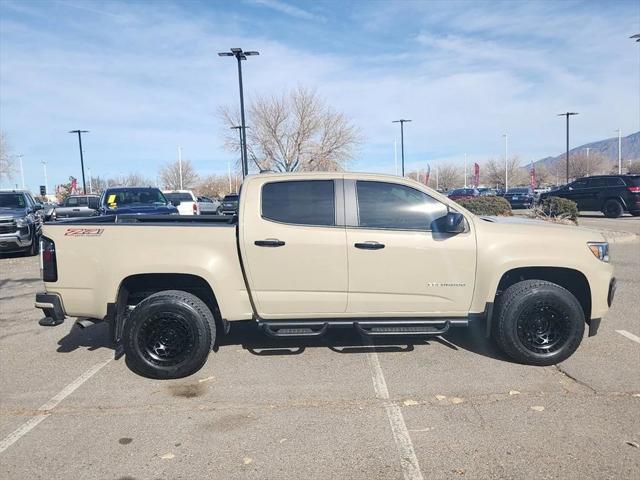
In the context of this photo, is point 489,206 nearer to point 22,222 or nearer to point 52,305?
point 22,222

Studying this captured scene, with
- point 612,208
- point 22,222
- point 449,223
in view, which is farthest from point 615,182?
point 22,222

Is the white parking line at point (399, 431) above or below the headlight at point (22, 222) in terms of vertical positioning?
below

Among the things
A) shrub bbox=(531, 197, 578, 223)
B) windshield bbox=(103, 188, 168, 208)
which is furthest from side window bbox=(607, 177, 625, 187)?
windshield bbox=(103, 188, 168, 208)

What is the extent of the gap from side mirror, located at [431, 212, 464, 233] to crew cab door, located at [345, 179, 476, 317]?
0.05 meters

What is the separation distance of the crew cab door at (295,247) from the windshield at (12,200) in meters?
11.4

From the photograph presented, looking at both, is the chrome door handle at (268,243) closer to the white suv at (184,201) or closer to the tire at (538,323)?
the tire at (538,323)

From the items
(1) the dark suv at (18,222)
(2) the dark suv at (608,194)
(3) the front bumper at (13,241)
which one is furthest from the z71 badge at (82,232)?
(2) the dark suv at (608,194)

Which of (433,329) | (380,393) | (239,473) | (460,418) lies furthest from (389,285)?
(239,473)

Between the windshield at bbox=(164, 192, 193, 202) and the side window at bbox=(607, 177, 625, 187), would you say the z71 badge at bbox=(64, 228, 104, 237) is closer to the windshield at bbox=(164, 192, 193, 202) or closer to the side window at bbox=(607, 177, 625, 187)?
the windshield at bbox=(164, 192, 193, 202)

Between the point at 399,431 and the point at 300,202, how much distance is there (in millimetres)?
2209

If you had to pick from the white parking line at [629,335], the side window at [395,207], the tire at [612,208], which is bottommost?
the white parking line at [629,335]

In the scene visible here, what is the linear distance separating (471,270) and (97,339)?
14.1 ft

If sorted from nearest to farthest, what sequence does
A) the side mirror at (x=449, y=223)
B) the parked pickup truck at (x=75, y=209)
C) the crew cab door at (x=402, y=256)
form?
the side mirror at (x=449, y=223), the crew cab door at (x=402, y=256), the parked pickup truck at (x=75, y=209)

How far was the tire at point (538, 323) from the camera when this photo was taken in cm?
468
